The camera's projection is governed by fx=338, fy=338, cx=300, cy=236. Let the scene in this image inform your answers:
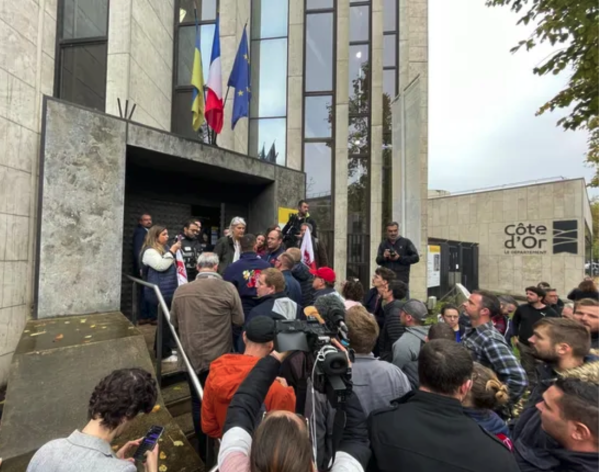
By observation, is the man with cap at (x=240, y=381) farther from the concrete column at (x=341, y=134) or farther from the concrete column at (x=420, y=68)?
the concrete column at (x=420, y=68)

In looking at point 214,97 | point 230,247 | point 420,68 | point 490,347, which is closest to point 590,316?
point 490,347

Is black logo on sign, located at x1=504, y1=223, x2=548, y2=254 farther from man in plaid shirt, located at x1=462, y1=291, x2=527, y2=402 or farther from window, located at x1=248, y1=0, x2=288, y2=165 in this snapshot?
man in plaid shirt, located at x1=462, y1=291, x2=527, y2=402

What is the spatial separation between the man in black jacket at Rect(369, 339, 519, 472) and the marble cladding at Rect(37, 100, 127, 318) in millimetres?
4466

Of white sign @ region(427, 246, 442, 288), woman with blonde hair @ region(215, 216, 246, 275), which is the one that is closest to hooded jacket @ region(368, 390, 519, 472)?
woman with blonde hair @ region(215, 216, 246, 275)

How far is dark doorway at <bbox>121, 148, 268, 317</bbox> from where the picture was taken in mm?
6347

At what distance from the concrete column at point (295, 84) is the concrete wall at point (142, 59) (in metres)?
3.55

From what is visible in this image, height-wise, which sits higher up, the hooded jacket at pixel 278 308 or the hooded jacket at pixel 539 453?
the hooded jacket at pixel 278 308

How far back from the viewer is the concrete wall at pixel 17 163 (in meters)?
4.17

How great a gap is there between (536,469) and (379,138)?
10304 millimetres

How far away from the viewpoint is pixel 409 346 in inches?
111

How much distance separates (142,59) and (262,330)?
7.42 m

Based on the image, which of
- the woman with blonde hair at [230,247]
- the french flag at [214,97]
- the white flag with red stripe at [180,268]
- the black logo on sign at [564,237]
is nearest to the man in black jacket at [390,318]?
the woman with blonde hair at [230,247]

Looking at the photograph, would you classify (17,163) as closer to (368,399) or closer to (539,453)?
(368,399)

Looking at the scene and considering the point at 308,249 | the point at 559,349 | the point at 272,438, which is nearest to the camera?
the point at 272,438
